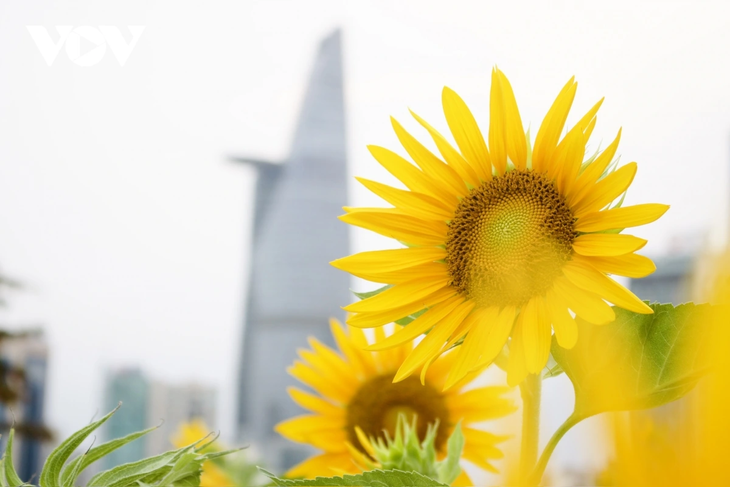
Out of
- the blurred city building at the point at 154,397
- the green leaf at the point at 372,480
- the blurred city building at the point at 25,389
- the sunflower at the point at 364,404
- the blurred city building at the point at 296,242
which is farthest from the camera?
the blurred city building at the point at 296,242

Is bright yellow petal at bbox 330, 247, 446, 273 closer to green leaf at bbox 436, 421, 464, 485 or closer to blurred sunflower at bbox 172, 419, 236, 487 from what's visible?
green leaf at bbox 436, 421, 464, 485

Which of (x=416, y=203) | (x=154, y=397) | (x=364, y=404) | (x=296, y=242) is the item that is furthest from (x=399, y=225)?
(x=296, y=242)

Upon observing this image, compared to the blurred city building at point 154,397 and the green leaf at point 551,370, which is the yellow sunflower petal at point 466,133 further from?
the blurred city building at point 154,397

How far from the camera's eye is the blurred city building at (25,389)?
4.05 metres

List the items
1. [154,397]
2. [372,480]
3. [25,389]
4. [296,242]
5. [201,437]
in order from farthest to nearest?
[296,242], [154,397], [25,389], [201,437], [372,480]

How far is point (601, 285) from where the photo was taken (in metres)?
0.14

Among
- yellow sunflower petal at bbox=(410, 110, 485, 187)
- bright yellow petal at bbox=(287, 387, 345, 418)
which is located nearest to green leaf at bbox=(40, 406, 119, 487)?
yellow sunflower petal at bbox=(410, 110, 485, 187)

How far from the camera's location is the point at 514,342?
15 centimetres

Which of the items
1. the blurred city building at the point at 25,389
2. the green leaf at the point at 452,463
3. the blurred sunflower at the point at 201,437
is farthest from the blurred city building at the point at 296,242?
the green leaf at the point at 452,463

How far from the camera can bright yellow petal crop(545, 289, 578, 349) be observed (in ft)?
0.45

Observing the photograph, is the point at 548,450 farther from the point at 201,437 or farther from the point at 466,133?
the point at 201,437

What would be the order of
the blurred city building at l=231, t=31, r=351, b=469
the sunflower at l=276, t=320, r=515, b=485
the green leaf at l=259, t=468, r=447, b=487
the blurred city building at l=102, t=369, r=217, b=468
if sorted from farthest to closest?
the blurred city building at l=231, t=31, r=351, b=469 → the blurred city building at l=102, t=369, r=217, b=468 → the sunflower at l=276, t=320, r=515, b=485 → the green leaf at l=259, t=468, r=447, b=487

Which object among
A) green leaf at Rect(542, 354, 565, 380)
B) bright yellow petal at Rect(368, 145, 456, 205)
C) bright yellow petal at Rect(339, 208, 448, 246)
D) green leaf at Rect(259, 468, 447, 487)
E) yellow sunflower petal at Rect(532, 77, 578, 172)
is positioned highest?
yellow sunflower petal at Rect(532, 77, 578, 172)

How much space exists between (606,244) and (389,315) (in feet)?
0.17
